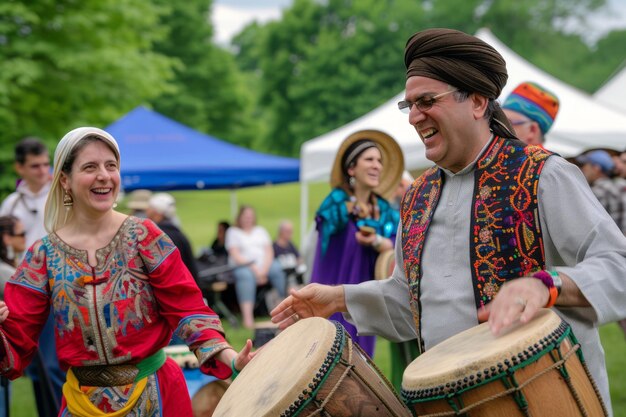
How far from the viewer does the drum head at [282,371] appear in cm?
252

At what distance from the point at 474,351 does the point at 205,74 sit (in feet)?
158

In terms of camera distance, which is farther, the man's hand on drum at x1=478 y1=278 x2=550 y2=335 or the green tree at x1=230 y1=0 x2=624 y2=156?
the green tree at x1=230 y1=0 x2=624 y2=156

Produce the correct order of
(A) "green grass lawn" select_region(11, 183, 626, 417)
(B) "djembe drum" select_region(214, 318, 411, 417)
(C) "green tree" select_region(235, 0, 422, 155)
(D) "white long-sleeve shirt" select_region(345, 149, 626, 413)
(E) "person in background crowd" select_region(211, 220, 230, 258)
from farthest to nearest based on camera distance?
1. (C) "green tree" select_region(235, 0, 422, 155)
2. (E) "person in background crowd" select_region(211, 220, 230, 258)
3. (A) "green grass lawn" select_region(11, 183, 626, 417)
4. (B) "djembe drum" select_region(214, 318, 411, 417)
5. (D) "white long-sleeve shirt" select_region(345, 149, 626, 413)

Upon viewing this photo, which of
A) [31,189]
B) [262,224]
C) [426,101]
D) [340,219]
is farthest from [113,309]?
[262,224]

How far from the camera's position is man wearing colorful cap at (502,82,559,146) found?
16.4ft

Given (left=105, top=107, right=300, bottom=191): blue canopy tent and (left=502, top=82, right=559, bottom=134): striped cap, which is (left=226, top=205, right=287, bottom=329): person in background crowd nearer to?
(left=105, top=107, right=300, bottom=191): blue canopy tent

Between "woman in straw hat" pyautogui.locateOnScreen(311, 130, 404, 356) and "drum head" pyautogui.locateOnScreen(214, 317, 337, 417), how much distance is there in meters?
3.07

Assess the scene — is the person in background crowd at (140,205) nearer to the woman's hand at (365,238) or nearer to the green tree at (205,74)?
the woman's hand at (365,238)

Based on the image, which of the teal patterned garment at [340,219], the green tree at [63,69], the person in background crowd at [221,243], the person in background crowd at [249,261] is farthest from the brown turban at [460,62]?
the green tree at [63,69]

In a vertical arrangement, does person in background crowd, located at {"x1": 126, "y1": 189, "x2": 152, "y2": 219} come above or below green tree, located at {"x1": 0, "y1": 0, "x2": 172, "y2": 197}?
below

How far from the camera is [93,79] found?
1803cm

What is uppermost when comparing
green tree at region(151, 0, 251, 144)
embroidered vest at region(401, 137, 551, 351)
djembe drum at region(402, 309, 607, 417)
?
green tree at region(151, 0, 251, 144)

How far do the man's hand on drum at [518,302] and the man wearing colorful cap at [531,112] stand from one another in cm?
279

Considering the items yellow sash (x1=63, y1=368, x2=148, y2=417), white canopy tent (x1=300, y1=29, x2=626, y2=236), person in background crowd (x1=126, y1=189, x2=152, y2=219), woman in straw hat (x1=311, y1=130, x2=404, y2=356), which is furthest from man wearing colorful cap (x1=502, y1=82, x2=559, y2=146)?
white canopy tent (x1=300, y1=29, x2=626, y2=236)
